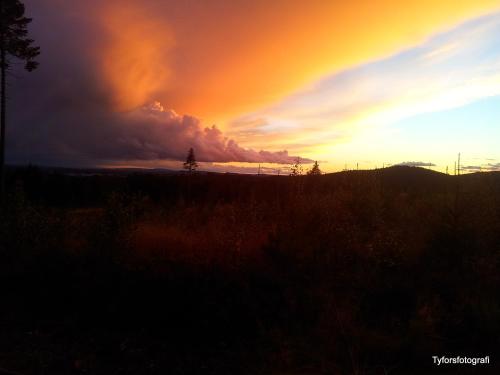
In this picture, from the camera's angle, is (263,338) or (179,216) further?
(179,216)

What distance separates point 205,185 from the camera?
33844mm

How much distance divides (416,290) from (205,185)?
28066 mm

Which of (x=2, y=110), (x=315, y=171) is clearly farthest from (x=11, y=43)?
(x=315, y=171)

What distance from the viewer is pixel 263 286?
22.1 feet

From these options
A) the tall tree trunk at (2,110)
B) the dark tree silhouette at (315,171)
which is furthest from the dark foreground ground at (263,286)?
the tall tree trunk at (2,110)

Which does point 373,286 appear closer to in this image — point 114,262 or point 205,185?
point 114,262

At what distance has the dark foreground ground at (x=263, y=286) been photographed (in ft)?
17.3

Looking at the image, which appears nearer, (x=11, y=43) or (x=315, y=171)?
(x=315, y=171)

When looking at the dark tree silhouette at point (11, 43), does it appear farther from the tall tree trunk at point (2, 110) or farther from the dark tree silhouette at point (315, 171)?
the dark tree silhouette at point (315, 171)

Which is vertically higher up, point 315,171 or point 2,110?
point 2,110

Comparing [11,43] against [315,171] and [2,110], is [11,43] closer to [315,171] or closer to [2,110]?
[2,110]

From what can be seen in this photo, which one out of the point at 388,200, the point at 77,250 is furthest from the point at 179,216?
the point at 388,200

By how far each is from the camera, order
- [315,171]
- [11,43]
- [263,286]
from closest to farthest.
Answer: [263,286] → [315,171] → [11,43]

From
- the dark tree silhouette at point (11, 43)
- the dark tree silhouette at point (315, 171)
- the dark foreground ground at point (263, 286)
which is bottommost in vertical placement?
the dark foreground ground at point (263, 286)
